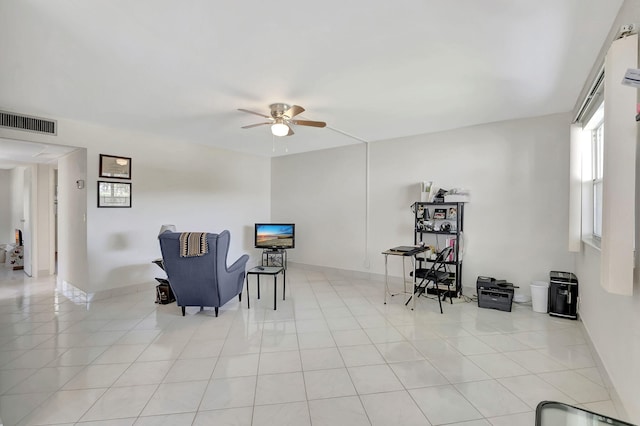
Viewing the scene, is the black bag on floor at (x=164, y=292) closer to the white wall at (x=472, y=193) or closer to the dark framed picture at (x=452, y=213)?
the white wall at (x=472, y=193)

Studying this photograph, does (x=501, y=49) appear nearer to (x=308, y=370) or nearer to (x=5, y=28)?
(x=308, y=370)

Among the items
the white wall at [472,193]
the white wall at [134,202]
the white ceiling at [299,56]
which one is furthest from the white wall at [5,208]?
the white wall at [472,193]

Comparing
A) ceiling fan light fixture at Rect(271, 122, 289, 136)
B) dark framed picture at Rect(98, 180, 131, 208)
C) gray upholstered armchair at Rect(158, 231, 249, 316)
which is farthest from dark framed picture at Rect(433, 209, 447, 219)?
dark framed picture at Rect(98, 180, 131, 208)

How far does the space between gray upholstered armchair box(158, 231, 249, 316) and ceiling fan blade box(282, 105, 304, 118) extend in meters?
1.62

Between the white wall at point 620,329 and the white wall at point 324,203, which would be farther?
the white wall at point 324,203

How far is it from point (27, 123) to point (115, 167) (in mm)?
1056

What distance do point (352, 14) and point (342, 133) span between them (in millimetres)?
2958

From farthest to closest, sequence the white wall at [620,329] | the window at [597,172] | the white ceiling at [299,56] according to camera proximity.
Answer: the window at [597,172] < the white ceiling at [299,56] < the white wall at [620,329]

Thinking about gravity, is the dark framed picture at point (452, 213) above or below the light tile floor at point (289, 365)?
above

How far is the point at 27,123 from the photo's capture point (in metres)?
3.66

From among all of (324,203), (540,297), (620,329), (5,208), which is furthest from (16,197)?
(540,297)

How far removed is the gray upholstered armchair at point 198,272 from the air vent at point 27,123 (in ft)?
7.33

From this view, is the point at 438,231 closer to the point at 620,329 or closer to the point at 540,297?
the point at 540,297

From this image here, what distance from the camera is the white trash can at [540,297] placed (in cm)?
366
